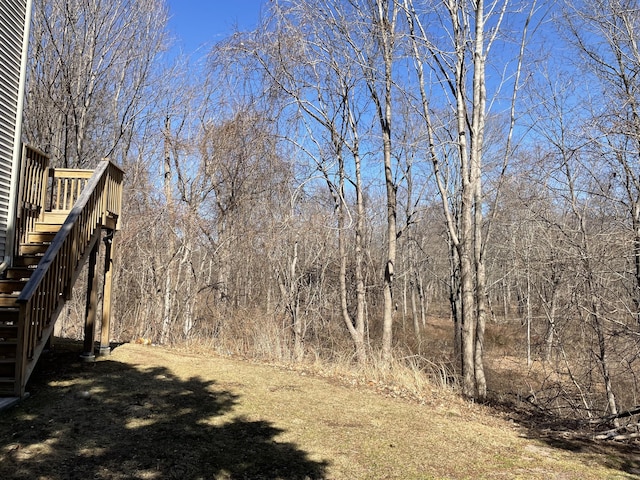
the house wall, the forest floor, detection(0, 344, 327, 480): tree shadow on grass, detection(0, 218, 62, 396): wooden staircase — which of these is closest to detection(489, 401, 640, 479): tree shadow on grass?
the forest floor

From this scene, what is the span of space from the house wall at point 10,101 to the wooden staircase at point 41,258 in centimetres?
19

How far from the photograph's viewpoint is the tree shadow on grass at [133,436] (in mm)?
3738

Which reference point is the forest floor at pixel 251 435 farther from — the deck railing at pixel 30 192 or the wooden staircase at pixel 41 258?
the deck railing at pixel 30 192

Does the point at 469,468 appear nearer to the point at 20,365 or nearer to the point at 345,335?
the point at 20,365

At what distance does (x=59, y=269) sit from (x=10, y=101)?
2.92m

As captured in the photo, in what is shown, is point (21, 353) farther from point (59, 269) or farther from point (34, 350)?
point (59, 269)

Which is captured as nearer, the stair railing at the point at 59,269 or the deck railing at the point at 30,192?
the stair railing at the point at 59,269

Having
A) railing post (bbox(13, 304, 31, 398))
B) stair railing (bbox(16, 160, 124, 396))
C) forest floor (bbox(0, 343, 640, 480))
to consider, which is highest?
stair railing (bbox(16, 160, 124, 396))

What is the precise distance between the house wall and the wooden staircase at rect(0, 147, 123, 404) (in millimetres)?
191

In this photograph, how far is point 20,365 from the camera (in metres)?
4.74

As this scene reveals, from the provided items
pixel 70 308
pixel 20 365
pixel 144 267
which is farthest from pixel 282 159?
pixel 20 365

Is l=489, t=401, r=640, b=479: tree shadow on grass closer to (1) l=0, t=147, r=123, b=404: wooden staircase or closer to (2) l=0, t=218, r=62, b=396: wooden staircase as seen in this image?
(1) l=0, t=147, r=123, b=404: wooden staircase

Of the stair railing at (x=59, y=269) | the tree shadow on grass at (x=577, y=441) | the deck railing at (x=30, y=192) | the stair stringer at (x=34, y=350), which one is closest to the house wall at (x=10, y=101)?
the deck railing at (x=30, y=192)

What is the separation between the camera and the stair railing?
475 cm
